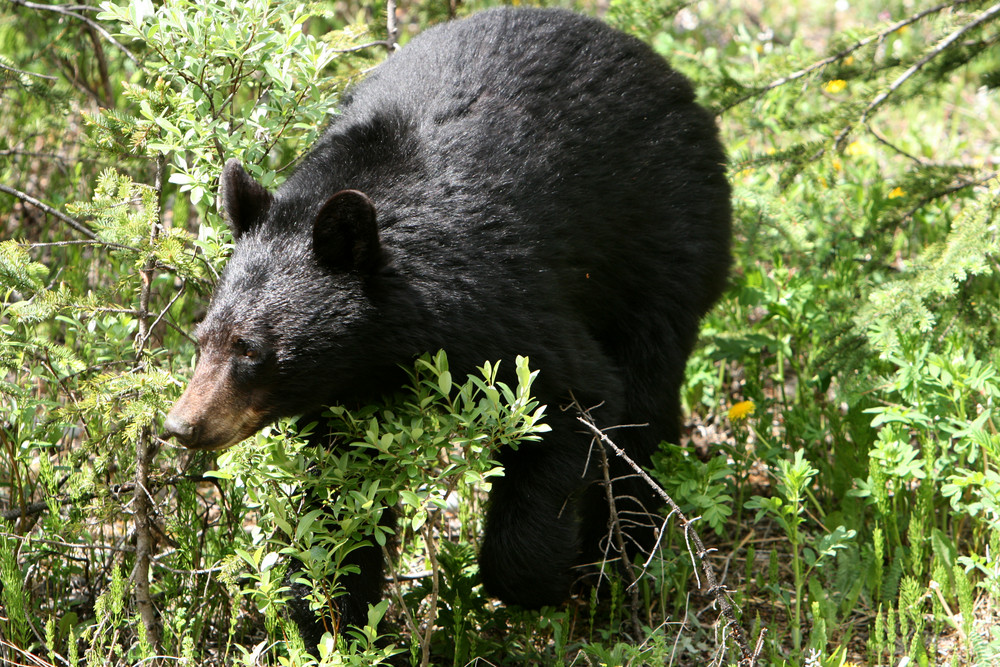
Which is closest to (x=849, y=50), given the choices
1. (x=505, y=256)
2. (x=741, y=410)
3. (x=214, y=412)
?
(x=741, y=410)

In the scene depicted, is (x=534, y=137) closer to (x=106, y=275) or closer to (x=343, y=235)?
(x=343, y=235)

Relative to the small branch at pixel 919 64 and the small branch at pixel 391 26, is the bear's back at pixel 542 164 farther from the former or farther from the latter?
the small branch at pixel 919 64

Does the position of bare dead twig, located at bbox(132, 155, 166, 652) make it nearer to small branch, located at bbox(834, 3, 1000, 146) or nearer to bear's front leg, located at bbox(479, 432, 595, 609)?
bear's front leg, located at bbox(479, 432, 595, 609)

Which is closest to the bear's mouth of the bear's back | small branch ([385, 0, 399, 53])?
the bear's back

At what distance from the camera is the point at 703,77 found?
4738mm

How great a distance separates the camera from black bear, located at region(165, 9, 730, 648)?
9.10ft

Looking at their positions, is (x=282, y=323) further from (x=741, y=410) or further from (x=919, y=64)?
(x=919, y=64)

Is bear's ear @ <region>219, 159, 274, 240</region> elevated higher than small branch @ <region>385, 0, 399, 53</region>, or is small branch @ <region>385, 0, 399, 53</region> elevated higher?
small branch @ <region>385, 0, 399, 53</region>

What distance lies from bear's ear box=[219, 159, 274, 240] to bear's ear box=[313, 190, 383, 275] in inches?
9.9

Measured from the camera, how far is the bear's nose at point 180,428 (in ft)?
8.69

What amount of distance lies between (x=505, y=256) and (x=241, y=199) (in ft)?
2.45

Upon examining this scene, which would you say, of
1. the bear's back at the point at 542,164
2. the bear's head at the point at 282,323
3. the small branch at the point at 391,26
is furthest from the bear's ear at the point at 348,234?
the small branch at the point at 391,26

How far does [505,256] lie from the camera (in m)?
2.97

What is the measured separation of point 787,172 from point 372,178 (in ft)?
6.56
